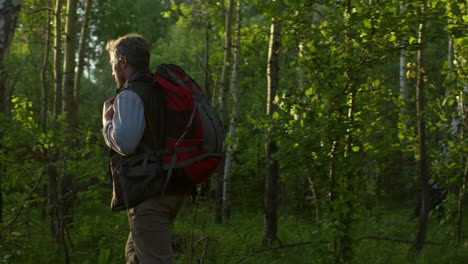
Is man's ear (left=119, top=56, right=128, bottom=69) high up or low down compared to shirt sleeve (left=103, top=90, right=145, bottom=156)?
up

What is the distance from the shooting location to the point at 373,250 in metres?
7.93

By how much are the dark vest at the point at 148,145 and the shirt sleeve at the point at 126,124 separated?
0.15 feet

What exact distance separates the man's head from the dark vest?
10 centimetres

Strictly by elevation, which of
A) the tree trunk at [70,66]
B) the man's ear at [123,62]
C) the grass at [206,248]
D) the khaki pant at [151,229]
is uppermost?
the tree trunk at [70,66]

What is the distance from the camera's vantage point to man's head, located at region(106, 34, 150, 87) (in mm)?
4109

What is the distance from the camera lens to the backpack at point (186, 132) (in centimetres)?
400

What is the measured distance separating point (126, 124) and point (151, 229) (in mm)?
660

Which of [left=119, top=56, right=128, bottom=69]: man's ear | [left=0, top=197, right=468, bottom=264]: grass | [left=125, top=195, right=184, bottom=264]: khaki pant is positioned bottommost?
[left=0, top=197, right=468, bottom=264]: grass

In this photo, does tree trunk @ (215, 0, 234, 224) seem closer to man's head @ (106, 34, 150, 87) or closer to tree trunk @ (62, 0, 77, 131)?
tree trunk @ (62, 0, 77, 131)

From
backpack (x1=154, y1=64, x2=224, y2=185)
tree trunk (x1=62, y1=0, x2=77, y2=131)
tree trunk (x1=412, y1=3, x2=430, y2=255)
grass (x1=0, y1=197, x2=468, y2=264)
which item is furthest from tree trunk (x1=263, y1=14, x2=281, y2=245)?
backpack (x1=154, y1=64, x2=224, y2=185)

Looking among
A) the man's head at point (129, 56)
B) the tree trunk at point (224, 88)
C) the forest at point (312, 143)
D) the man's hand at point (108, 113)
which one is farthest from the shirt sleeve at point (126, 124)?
the tree trunk at point (224, 88)

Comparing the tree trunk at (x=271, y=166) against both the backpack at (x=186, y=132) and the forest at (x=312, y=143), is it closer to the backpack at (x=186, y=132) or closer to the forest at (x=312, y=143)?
the forest at (x=312, y=143)

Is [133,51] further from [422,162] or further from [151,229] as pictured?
[422,162]

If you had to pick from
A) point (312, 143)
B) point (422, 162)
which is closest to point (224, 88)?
point (422, 162)
